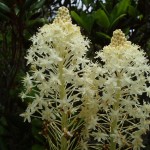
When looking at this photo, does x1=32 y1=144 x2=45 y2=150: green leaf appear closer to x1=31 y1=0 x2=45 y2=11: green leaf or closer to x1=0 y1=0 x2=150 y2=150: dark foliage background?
x1=0 y1=0 x2=150 y2=150: dark foliage background

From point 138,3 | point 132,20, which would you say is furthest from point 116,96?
point 138,3

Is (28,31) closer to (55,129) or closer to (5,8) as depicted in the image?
(5,8)

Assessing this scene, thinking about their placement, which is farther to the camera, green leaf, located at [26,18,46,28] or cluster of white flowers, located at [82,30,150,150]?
green leaf, located at [26,18,46,28]

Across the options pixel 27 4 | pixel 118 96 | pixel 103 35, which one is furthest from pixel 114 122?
pixel 27 4

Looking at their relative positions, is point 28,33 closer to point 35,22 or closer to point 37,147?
point 35,22

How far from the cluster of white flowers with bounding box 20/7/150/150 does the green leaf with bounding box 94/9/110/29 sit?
664mm

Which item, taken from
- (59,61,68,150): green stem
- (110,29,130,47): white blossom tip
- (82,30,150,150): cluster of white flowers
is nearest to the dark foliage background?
(59,61,68,150): green stem

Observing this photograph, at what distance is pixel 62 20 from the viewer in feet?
8.64

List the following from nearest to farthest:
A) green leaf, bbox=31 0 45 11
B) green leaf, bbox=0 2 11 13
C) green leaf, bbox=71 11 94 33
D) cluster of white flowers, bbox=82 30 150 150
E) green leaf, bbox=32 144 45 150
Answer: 1. cluster of white flowers, bbox=82 30 150 150
2. green leaf, bbox=32 144 45 150
3. green leaf, bbox=0 2 11 13
4. green leaf, bbox=31 0 45 11
5. green leaf, bbox=71 11 94 33

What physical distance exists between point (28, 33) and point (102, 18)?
0.62 meters

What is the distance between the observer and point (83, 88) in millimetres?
2422

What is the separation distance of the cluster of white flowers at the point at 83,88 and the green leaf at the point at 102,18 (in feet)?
2.18

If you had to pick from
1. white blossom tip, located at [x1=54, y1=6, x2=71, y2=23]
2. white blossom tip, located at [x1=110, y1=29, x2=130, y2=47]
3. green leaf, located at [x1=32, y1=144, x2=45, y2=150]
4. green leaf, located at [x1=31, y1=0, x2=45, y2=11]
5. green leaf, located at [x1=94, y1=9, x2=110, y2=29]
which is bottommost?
green leaf, located at [x1=32, y1=144, x2=45, y2=150]

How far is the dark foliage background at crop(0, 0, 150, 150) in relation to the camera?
3.00 metres
